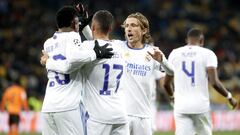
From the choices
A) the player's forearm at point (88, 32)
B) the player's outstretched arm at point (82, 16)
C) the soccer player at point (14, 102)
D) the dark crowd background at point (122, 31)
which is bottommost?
the soccer player at point (14, 102)

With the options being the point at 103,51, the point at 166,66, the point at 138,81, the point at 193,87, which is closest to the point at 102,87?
the point at 103,51

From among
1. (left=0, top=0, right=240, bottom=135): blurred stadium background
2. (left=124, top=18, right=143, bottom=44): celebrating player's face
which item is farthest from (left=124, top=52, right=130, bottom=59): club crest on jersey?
(left=0, top=0, right=240, bottom=135): blurred stadium background

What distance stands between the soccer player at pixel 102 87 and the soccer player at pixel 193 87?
2.76 m

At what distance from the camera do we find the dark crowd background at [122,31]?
82.5 feet

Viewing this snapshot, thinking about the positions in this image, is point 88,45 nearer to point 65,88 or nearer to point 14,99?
point 65,88

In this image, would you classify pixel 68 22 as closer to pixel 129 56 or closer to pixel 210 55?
pixel 129 56

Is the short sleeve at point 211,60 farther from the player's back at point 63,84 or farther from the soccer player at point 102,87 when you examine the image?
the player's back at point 63,84

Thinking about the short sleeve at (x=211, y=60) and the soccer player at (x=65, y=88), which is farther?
the short sleeve at (x=211, y=60)

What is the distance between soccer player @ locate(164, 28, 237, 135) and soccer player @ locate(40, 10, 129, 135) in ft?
9.04

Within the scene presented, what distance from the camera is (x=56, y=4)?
2944 centimetres

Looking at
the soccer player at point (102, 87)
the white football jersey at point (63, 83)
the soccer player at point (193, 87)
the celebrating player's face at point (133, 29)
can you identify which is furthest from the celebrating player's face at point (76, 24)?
the soccer player at point (193, 87)

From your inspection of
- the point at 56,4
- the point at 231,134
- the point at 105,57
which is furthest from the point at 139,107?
the point at 56,4

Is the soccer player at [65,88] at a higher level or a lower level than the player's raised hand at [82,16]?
lower

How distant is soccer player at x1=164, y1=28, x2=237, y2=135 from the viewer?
38.3 feet
